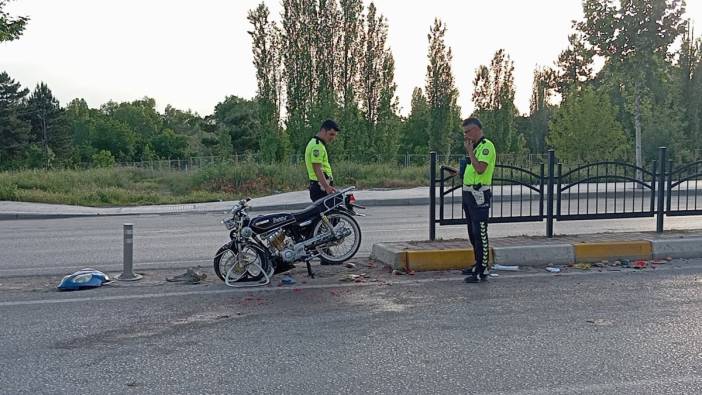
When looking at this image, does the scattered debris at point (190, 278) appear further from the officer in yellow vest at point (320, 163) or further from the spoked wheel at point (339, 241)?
the officer in yellow vest at point (320, 163)

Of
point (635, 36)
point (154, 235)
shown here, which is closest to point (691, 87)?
point (635, 36)

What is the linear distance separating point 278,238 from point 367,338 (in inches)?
101

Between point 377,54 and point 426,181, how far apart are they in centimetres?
1591

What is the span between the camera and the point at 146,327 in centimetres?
571

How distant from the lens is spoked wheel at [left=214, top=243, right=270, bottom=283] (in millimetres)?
7363

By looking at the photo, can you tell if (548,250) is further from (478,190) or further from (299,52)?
(299,52)

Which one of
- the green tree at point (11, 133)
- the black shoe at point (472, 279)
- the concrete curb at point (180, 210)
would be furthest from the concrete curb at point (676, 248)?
the green tree at point (11, 133)

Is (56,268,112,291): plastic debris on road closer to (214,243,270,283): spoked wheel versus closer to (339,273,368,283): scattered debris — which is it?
(214,243,270,283): spoked wheel

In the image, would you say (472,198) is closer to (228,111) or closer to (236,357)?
(236,357)

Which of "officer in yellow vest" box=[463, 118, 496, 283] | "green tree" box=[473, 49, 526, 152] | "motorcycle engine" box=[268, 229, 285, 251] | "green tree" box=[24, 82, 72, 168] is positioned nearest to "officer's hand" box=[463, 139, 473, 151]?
"officer in yellow vest" box=[463, 118, 496, 283]

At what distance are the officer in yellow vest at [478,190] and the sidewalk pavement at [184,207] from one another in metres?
12.3

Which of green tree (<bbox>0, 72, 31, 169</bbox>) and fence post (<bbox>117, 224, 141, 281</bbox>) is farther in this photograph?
green tree (<bbox>0, 72, 31, 169</bbox>)

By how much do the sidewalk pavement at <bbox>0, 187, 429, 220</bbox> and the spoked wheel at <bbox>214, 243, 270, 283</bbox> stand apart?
11.6 meters

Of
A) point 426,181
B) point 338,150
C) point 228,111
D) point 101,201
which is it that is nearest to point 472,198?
point 101,201
